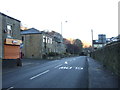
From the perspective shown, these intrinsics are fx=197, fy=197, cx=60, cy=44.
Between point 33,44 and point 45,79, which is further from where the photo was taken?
point 33,44

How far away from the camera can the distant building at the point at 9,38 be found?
984 inches

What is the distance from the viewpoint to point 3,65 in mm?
23859

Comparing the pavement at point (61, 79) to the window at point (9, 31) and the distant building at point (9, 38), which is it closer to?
the distant building at point (9, 38)

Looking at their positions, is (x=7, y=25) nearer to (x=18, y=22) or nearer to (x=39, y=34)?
(x=18, y=22)

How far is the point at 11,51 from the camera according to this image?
89.8ft

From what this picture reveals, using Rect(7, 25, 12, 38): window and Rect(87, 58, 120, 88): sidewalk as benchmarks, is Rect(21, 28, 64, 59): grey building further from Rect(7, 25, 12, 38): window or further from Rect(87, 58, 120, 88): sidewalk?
Rect(87, 58, 120, 88): sidewalk

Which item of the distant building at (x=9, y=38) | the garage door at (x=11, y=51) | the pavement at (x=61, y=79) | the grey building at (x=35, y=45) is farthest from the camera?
the grey building at (x=35, y=45)

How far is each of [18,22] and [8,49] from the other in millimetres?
5235

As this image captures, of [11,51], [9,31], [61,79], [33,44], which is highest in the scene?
[9,31]

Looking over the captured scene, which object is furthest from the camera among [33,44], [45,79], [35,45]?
[33,44]

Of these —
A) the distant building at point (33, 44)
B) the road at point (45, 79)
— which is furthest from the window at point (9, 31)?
the distant building at point (33, 44)

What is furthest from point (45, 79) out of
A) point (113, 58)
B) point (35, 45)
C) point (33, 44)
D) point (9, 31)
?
point (33, 44)

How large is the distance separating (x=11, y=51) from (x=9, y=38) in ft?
6.29

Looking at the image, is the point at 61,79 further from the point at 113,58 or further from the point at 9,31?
the point at 9,31
